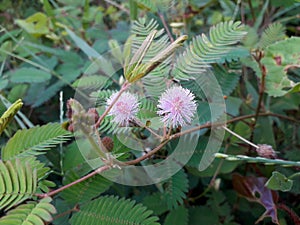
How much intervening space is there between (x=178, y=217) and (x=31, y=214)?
35cm

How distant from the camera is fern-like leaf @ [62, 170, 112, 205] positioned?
0.61 meters

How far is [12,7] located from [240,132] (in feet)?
2.84

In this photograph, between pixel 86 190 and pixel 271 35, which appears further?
pixel 271 35

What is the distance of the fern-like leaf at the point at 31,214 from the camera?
451mm

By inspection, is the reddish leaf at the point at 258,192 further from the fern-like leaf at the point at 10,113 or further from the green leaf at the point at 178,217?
the fern-like leaf at the point at 10,113

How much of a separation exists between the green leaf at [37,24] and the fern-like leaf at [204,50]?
562mm

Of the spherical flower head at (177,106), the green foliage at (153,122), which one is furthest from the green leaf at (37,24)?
the spherical flower head at (177,106)

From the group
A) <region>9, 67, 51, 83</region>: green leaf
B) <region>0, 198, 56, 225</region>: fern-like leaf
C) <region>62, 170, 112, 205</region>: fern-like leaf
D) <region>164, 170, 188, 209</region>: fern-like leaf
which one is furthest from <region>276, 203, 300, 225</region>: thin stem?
<region>9, 67, 51, 83</region>: green leaf

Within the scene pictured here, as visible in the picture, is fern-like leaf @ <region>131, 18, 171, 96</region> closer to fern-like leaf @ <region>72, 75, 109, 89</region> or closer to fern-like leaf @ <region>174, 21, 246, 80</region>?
fern-like leaf @ <region>174, 21, 246, 80</region>

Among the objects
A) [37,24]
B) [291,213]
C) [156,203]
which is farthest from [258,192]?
[37,24]

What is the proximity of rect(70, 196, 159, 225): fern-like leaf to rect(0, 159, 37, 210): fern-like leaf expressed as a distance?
0.10m

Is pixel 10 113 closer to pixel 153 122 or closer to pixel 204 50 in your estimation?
pixel 153 122

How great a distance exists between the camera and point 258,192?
727 mm

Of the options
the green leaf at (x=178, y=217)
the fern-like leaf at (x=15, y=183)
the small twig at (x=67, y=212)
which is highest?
the fern-like leaf at (x=15, y=183)
